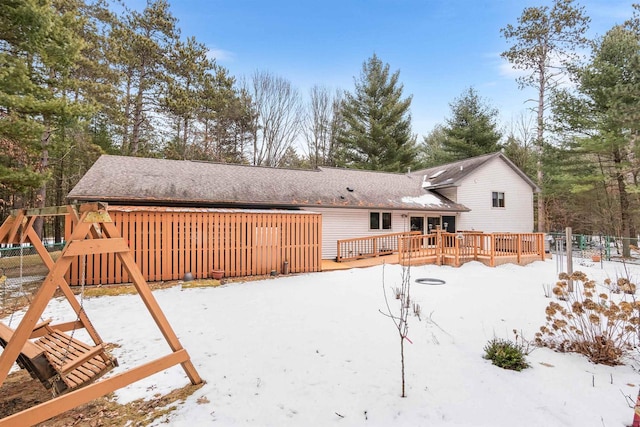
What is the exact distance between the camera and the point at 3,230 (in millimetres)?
3086

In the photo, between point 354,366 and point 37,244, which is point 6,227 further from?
point 354,366

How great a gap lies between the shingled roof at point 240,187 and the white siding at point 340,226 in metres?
0.50

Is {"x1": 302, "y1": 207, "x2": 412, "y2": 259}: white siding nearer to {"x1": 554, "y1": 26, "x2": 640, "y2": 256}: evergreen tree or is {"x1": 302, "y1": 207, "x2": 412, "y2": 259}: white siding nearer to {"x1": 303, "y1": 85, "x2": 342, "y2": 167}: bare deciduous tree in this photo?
{"x1": 554, "y1": 26, "x2": 640, "y2": 256}: evergreen tree

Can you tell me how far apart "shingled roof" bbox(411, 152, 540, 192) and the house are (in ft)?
0.20

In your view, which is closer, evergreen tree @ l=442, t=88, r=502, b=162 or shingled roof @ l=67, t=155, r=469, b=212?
shingled roof @ l=67, t=155, r=469, b=212

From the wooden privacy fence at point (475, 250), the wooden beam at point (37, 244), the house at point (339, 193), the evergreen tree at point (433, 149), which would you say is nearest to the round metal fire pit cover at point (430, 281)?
the wooden privacy fence at point (475, 250)

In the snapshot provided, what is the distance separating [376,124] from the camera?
2470 cm

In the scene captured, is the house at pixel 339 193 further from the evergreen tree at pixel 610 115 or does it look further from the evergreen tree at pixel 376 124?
the evergreen tree at pixel 376 124

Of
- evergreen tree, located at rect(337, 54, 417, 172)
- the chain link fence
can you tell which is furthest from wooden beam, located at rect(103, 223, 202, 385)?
evergreen tree, located at rect(337, 54, 417, 172)

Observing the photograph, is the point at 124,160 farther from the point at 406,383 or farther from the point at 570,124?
the point at 570,124

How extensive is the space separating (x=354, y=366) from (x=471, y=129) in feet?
86.0

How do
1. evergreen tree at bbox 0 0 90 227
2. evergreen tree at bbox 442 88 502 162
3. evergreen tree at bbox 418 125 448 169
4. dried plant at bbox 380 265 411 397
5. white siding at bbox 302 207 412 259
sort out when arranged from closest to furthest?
dried plant at bbox 380 265 411 397 < evergreen tree at bbox 0 0 90 227 < white siding at bbox 302 207 412 259 < evergreen tree at bbox 442 88 502 162 < evergreen tree at bbox 418 125 448 169

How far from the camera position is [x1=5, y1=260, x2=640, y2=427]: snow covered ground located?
2.58 metres

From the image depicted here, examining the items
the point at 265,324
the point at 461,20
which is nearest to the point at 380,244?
the point at 265,324
